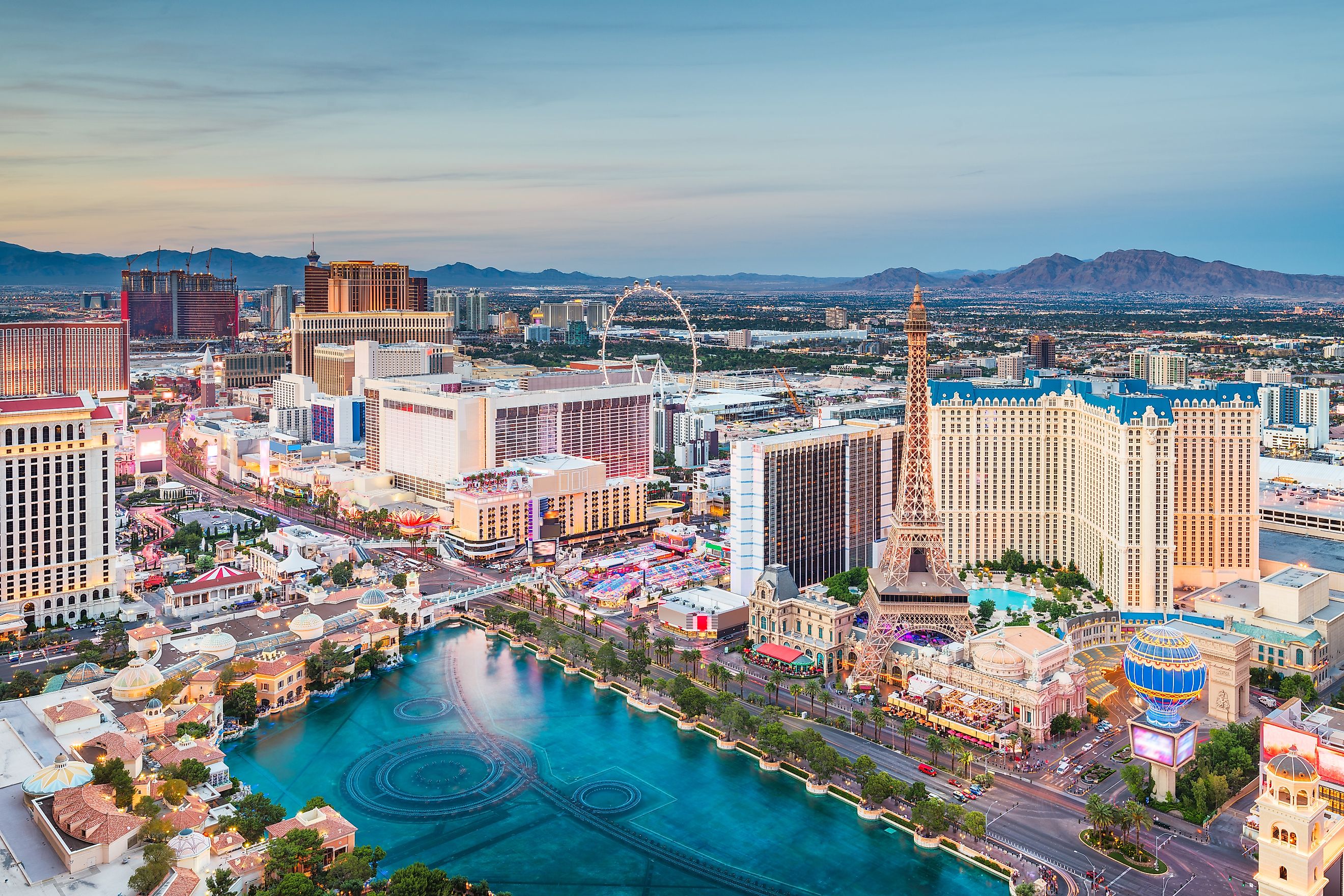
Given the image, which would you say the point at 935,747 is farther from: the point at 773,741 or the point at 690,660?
the point at 690,660

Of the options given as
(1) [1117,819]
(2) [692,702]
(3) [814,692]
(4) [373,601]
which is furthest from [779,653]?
(4) [373,601]

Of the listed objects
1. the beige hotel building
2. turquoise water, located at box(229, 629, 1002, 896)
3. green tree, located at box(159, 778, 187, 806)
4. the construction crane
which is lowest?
turquoise water, located at box(229, 629, 1002, 896)

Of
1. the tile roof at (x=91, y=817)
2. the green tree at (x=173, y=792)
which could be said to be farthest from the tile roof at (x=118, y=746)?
the tile roof at (x=91, y=817)

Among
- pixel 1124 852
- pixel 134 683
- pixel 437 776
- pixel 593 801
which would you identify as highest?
pixel 134 683

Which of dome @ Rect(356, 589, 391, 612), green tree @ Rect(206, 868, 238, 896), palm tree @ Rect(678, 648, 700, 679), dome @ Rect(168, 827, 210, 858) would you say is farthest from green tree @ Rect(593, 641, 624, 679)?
green tree @ Rect(206, 868, 238, 896)

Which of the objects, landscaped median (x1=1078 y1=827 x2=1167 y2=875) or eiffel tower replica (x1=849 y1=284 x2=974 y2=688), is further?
eiffel tower replica (x1=849 y1=284 x2=974 y2=688)

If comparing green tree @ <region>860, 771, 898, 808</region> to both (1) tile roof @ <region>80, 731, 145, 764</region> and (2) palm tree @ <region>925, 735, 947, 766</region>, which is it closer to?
(2) palm tree @ <region>925, 735, 947, 766</region>

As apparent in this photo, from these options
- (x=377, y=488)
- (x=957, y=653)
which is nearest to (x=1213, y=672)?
(x=957, y=653)
